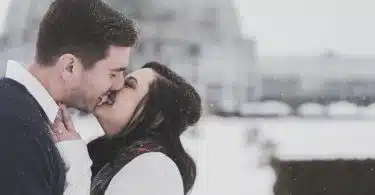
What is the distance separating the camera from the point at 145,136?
1947 millimetres

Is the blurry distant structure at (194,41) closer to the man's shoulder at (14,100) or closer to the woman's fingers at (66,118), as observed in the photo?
the woman's fingers at (66,118)

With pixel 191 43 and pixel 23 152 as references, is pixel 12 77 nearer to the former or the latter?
pixel 23 152

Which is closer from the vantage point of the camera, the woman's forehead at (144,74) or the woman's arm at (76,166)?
the woman's arm at (76,166)

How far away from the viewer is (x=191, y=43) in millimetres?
2514

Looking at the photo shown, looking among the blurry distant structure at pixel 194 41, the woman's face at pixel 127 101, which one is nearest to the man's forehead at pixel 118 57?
the woman's face at pixel 127 101

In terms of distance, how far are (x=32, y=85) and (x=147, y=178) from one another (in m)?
0.42

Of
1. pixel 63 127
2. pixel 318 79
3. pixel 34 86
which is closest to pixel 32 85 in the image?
pixel 34 86

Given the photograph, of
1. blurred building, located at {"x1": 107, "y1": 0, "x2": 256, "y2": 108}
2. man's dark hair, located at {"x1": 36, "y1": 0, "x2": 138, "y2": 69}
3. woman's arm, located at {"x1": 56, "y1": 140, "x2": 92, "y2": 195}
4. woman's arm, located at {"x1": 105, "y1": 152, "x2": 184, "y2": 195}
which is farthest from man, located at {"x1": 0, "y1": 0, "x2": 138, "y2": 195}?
blurred building, located at {"x1": 107, "y1": 0, "x2": 256, "y2": 108}

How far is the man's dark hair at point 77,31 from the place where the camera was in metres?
1.72

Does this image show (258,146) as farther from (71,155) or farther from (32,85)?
(32,85)

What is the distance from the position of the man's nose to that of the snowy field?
0.53m

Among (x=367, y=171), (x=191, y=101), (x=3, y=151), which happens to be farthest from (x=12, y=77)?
(x=367, y=171)

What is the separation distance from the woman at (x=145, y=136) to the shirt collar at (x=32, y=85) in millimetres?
115

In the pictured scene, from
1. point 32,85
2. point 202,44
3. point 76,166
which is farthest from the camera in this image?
point 202,44
